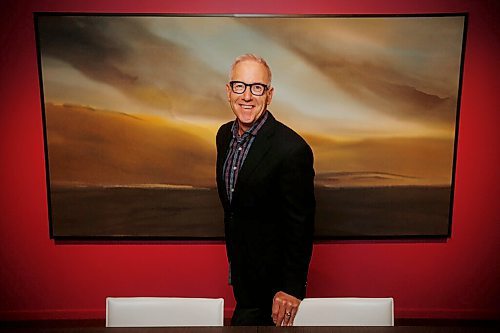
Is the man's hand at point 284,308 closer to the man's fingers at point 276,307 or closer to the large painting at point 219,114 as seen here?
the man's fingers at point 276,307

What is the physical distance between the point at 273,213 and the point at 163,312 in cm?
54

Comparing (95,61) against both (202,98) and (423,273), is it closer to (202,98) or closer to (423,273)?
(202,98)

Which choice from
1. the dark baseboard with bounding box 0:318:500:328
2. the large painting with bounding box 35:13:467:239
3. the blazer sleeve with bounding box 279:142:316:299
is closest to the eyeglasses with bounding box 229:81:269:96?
the blazer sleeve with bounding box 279:142:316:299

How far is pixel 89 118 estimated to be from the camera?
100.0 inches

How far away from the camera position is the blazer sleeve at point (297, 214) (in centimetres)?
185

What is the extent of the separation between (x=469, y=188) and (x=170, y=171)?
1.57 metres

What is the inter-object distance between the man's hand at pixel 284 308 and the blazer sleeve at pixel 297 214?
25 mm

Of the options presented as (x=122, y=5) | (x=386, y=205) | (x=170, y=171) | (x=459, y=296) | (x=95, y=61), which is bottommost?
(x=459, y=296)

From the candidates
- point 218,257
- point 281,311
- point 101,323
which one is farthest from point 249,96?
point 101,323

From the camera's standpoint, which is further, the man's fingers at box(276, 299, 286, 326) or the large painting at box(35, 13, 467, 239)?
the large painting at box(35, 13, 467, 239)

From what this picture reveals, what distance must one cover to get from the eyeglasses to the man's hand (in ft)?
2.44

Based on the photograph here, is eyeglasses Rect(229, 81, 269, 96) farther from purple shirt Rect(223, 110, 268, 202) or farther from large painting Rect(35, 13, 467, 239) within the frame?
large painting Rect(35, 13, 467, 239)

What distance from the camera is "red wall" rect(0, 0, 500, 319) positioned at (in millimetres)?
2568

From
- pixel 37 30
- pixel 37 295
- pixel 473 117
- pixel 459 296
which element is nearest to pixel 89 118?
pixel 37 30
